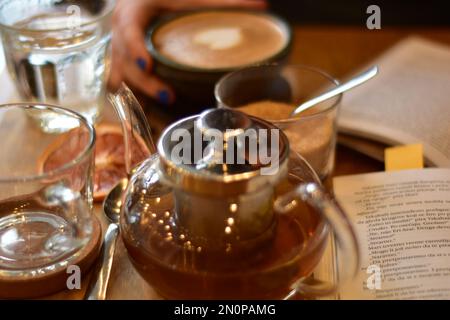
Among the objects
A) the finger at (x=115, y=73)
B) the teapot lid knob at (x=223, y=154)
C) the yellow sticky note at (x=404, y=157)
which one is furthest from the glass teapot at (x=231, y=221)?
the finger at (x=115, y=73)

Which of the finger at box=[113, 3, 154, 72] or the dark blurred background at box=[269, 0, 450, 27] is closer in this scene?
the finger at box=[113, 3, 154, 72]

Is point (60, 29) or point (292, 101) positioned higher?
point (60, 29)

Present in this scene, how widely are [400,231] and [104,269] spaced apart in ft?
0.96

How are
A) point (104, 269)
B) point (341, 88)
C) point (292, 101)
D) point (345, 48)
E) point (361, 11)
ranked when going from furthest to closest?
1. point (361, 11)
2. point (345, 48)
3. point (292, 101)
4. point (341, 88)
5. point (104, 269)

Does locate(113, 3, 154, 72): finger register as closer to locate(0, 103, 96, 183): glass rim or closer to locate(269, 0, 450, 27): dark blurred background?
locate(0, 103, 96, 183): glass rim

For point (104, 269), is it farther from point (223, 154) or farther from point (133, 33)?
point (133, 33)

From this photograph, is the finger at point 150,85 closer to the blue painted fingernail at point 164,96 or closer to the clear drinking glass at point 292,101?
the blue painted fingernail at point 164,96

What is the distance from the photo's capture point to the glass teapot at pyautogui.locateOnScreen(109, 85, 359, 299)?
0.54 metres

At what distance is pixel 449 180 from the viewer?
0.75 meters

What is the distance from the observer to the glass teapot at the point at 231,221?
21.2 inches

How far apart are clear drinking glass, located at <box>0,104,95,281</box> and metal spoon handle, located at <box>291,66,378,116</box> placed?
25 centimetres

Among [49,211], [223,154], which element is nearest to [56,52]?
[49,211]

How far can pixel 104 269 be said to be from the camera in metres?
0.64

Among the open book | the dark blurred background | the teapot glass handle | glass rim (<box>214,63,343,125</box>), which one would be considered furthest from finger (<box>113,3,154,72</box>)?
the dark blurred background
